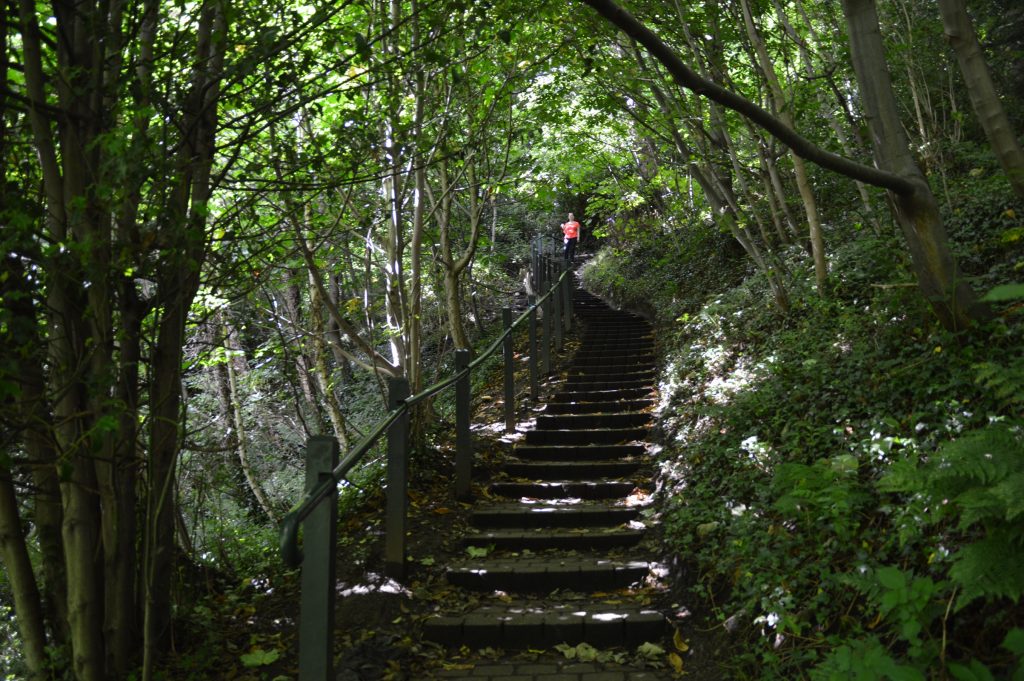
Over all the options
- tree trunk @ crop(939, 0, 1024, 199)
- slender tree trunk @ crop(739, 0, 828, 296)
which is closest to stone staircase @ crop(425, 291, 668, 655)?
slender tree trunk @ crop(739, 0, 828, 296)

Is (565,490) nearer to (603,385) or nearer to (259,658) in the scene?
(259,658)

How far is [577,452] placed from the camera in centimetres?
768

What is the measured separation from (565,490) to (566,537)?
1.14m

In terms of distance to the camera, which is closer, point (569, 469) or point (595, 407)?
point (569, 469)

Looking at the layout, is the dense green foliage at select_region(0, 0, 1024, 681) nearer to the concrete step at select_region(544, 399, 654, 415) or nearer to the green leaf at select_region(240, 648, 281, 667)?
the green leaf at select_region(240, 648, 281, 667)

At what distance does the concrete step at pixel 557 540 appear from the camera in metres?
5.59

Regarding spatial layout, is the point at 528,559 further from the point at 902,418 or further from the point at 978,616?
the point at 978,616

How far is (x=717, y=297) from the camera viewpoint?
1052 cm

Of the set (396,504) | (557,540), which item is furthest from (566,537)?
(396,504)

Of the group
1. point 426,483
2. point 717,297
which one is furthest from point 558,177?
point 426,483

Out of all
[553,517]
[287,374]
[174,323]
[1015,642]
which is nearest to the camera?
[1015,642]

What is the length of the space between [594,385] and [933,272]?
218 inches

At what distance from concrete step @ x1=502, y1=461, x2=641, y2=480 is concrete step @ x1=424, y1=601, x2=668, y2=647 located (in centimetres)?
270

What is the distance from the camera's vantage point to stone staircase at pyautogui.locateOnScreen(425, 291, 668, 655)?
14.3ft
